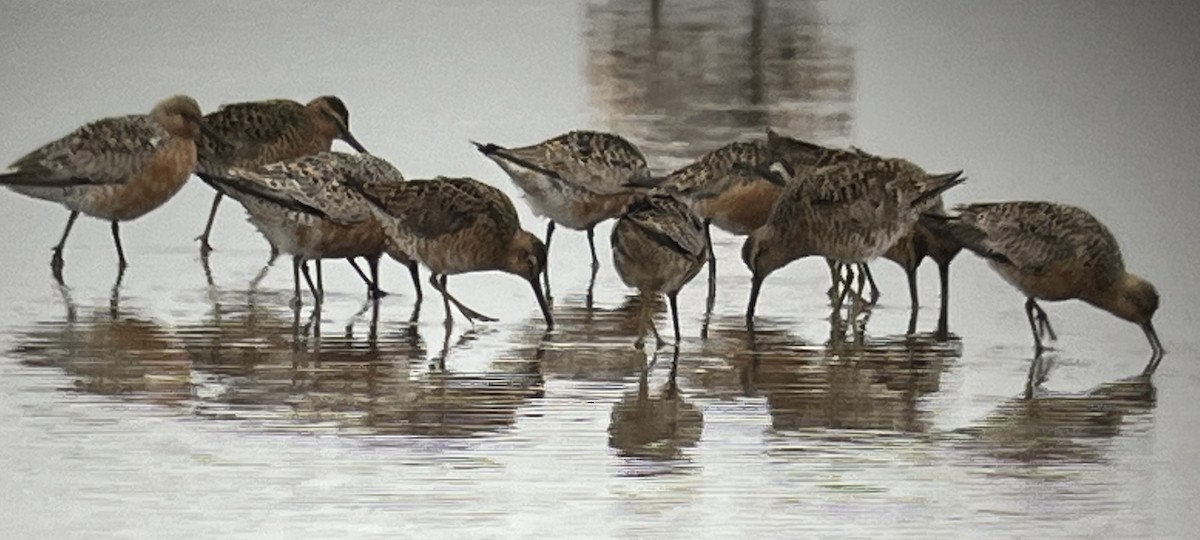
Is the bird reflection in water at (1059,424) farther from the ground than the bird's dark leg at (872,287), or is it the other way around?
the bird's dark leg at (872,287)

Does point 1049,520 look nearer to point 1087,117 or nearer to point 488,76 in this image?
point 1087,117

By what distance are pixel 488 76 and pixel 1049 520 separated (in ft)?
20.9

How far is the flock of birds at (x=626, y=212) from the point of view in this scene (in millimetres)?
6062

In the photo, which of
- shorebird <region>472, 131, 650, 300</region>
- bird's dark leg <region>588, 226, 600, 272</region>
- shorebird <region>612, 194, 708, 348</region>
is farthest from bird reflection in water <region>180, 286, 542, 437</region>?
bird's dark leg <region>588, 226, 600, 272</region>

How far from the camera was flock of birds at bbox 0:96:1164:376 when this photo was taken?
19.9ft

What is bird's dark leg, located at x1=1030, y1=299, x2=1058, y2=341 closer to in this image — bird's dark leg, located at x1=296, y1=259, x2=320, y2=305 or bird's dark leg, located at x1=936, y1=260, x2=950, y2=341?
bird's dark leg, located at x1=936, y1=260, x2=950, y2=341

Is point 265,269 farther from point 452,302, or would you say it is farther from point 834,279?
point 834,279

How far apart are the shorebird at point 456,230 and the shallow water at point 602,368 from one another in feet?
0.48

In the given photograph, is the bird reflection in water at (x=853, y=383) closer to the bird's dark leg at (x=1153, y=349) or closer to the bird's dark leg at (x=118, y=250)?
the bird's dark leg at (x=1153, y=349)

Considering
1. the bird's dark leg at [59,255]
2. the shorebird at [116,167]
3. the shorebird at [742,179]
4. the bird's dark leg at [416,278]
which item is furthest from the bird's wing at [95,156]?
the shorebird at [742,179]

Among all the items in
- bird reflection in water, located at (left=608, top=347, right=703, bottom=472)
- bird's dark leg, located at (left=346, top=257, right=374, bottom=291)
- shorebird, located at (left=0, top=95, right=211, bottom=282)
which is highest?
shorebird, located at (left=0, top=95, right=211, bottom=282)

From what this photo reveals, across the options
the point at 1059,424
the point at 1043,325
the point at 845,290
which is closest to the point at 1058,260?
the point at 1043,325

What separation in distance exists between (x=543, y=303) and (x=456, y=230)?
29 centimetres

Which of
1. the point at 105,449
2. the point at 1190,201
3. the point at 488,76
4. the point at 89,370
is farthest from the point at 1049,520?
the point at 488,76
